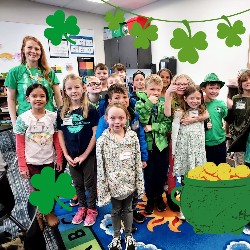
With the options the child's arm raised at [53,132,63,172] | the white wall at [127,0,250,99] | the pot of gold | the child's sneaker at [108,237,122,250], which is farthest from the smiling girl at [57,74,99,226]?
the white wall at [127,0,250,99]

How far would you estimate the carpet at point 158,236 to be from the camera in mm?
1558

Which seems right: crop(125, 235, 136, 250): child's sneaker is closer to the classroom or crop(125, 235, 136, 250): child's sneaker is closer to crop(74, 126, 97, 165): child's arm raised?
the classroom

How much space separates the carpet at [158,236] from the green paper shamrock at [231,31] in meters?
1.24

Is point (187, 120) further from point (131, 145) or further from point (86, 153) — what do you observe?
point (86, 153)

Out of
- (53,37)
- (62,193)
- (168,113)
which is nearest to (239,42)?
(53,37)

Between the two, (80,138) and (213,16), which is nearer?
(80,138)

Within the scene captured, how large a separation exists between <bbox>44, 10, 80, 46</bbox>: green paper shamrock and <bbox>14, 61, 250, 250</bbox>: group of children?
1.96 ft

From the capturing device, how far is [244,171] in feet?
1.74

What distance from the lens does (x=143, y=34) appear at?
1.81ft

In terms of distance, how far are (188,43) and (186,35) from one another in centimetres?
2

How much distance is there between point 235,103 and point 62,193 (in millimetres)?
1428

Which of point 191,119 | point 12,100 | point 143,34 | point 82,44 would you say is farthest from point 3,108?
point 143,34

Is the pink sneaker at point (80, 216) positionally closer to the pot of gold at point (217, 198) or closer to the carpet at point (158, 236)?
the carpet at point (158, 236)

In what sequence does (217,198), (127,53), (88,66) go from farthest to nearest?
(127,53) < (88,66) < (217,198)
